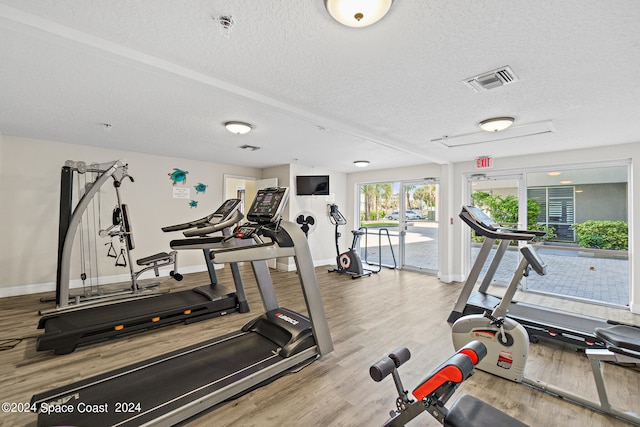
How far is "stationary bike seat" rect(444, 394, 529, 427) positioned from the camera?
1.25 meters

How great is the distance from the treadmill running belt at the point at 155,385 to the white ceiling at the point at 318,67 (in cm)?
214

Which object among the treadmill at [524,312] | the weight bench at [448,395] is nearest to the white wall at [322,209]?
the treadmill at [524,312]

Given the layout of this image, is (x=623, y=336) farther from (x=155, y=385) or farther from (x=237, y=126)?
(x=237, y=126)

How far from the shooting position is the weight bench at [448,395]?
121 centimetres

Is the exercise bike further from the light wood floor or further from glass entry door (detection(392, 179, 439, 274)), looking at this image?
glass entry door (detection(392, 179, 439, 274))

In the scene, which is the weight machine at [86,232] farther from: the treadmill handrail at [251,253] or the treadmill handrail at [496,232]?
the treadmill handrail at [496,232]

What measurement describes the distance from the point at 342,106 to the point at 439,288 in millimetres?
3622

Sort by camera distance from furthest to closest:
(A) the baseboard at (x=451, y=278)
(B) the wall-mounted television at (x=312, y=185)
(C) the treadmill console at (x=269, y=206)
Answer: (B) the wall-mounted television at (x=312, y=185)
(A) the baseboard at (x=451, y=278)
(C) the treadmill console at (x=269, y=206)

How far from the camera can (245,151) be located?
500cm

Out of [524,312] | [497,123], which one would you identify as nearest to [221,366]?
[524,312]

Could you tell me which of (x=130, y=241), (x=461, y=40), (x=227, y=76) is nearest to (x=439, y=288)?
(x=461, y=40)

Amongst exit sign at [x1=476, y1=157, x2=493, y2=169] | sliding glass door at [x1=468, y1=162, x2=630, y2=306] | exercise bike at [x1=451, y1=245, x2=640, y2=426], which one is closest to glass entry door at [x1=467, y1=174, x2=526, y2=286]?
sliding glass door at [x1=468, y1=162, x2=630, y2=306]

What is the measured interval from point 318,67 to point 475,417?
227 cm

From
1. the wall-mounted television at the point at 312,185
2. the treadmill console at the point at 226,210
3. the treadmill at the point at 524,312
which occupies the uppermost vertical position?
the wall-mounted television at the point at 312,185
